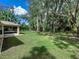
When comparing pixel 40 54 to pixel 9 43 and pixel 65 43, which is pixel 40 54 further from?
pixel 9 43

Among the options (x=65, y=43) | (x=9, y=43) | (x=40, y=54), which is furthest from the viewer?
(x=65, y=43)

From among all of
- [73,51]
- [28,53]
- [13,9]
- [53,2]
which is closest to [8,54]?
[28,53]

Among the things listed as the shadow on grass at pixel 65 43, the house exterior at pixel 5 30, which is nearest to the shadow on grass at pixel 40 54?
the shadow on grass at pixel 65 43

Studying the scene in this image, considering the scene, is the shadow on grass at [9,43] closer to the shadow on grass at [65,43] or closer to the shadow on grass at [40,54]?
the shadow on grass at [40,54]

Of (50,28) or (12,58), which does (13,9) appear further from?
(12,58)

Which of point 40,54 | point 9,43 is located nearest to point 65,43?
point 40,54

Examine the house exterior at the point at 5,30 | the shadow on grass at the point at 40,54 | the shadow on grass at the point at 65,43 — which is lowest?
the shadow on grass at the point at 40,54

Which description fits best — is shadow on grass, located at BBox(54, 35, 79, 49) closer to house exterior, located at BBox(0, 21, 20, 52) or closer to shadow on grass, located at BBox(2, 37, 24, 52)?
shadow on grass, located at BBox(2, 37, 24, 52)

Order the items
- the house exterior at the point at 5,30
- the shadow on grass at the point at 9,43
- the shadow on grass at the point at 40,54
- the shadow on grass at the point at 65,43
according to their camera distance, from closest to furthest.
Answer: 1. the shadow on grass at the point at 40,54
2. the shadow on grass at the point at 9,43
3. the shadow on grass at the point at 65,43
4. the house exterior at the point at 5,30

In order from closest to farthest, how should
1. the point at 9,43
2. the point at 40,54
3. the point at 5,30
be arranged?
the point at 40,54 < the point at 9,43 < the point at 5,30

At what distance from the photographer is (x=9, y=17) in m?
43.3

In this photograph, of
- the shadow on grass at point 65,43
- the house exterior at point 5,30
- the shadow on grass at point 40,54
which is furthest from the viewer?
the house exterior at point 5,30

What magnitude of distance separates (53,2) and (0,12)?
28.9 metres

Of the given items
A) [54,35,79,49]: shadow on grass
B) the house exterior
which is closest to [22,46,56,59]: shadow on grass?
[54,35,79,49]: shadow on grass
